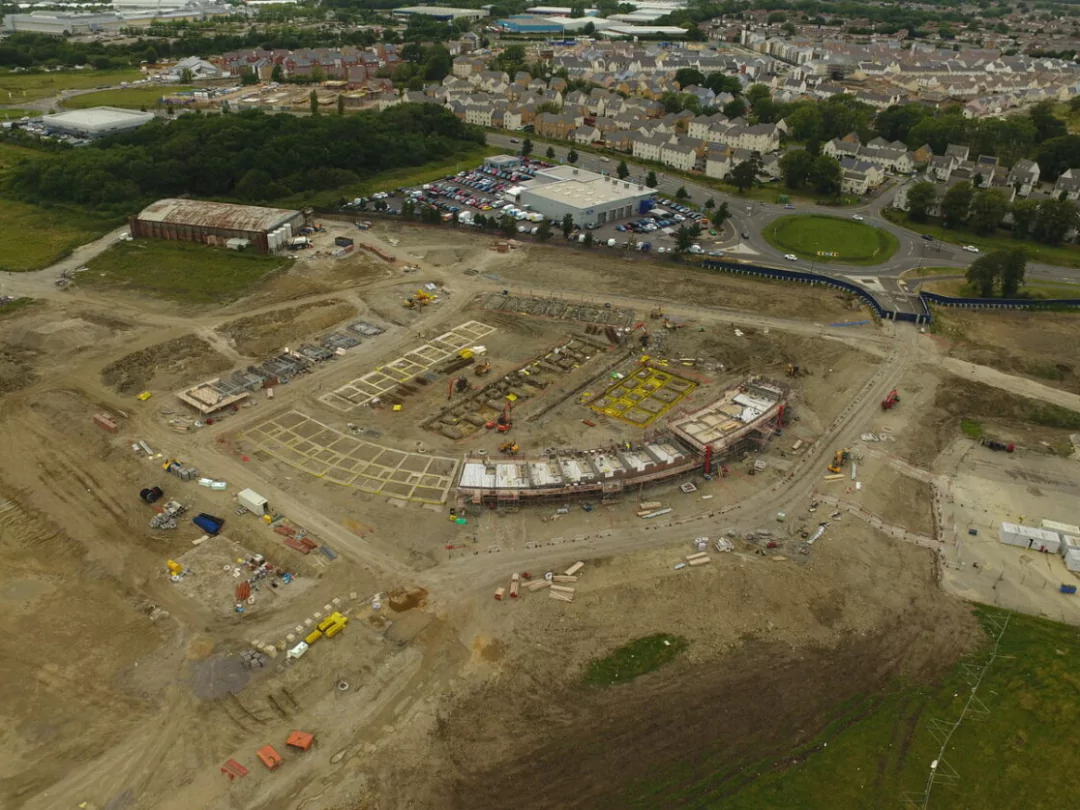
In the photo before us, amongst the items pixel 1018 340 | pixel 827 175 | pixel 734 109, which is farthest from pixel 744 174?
pixel 734 109

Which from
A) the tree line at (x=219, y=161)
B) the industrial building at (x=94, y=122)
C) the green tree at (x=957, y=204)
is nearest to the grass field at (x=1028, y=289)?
the green tree at (x=957, y=204)

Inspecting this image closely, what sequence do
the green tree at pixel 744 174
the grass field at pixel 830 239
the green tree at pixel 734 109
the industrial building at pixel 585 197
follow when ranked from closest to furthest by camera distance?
the grass field at pixel 830 239 < the industrial building at pixel 585 197 < the green tree at pixel 744 174 < the green tree at pixel 734 109

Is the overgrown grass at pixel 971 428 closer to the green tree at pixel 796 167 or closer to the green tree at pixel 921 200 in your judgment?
the green tree at pixel 921 200

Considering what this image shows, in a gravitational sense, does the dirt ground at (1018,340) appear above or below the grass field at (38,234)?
above

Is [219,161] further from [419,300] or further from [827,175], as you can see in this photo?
[827,175]

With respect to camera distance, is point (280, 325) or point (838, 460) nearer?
point (838, 460)

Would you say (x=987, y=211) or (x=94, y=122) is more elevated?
(x=987, y=211)

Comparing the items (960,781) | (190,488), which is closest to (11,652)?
(190,488)
